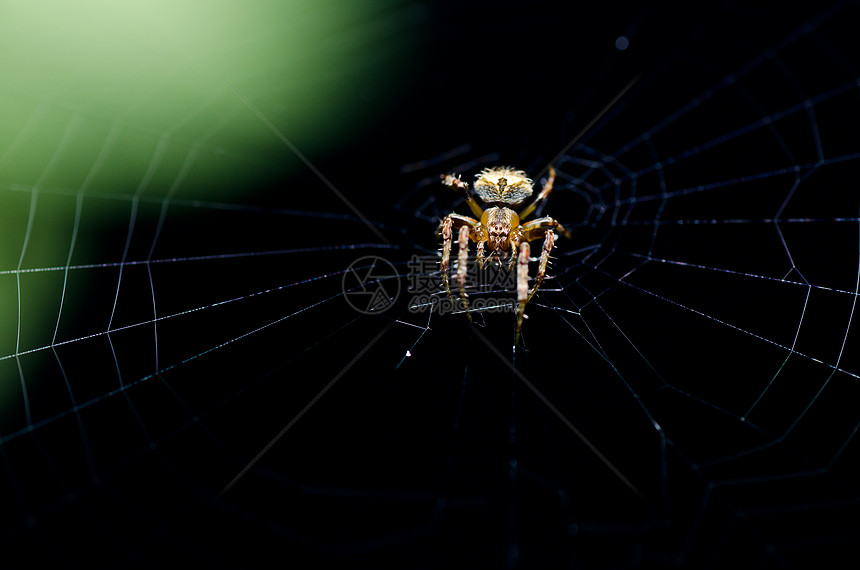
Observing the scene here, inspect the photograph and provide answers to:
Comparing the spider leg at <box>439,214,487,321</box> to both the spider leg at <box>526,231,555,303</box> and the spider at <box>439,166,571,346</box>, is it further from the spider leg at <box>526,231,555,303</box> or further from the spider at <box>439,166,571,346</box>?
the spider leg at <box>526,231,555,303</box>

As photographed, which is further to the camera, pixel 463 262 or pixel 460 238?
pixel 460 238

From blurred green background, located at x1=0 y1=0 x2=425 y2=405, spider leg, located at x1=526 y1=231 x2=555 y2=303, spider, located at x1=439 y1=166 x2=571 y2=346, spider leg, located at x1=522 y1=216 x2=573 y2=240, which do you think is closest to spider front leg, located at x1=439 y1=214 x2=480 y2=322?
spider, located at x1=439 y1=166 x2=571 y2=346

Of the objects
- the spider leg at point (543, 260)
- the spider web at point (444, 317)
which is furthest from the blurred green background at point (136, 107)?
the spider leg at point (543, 260)

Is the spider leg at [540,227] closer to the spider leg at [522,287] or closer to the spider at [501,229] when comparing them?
the spider at [501,229]

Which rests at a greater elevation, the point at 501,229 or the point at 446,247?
the point at 501,229

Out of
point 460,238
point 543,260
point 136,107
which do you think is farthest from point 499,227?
point 136,107

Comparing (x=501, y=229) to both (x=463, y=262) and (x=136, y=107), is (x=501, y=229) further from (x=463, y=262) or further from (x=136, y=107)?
(x=136, y=107)

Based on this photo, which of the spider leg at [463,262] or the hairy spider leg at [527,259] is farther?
the spider leg at [463,262]

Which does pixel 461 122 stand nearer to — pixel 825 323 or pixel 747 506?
pixel 825 323
